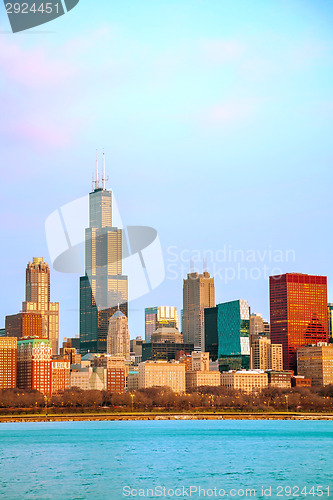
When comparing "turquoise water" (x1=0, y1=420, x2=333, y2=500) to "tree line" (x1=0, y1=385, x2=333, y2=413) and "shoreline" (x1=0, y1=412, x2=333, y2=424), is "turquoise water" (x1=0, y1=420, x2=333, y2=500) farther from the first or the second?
"tree line" (x1=0, y1=385, x2=333, y2=413)

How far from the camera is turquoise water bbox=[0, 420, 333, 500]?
5200 cm

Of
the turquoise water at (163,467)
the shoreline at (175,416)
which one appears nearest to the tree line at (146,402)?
the shoreline at (175,416)

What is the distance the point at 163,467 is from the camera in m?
66.2

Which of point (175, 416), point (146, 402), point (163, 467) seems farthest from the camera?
point (146, 402)

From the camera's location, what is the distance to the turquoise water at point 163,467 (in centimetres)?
5200

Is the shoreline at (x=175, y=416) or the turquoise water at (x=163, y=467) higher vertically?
the turquoise water at (x=163, y=467)

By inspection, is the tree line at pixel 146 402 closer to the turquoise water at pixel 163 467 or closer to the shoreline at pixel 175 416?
the shoreline at pixel 175 416

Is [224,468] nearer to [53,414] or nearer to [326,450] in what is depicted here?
[326,450]

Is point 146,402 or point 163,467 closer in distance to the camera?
point 163,467

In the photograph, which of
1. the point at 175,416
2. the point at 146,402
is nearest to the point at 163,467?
the point at 175,416

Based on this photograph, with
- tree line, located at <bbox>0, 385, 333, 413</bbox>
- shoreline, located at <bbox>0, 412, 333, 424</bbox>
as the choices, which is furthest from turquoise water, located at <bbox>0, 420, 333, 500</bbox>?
tree line, located at <bbox>0, 385, 333, 413</bbox>

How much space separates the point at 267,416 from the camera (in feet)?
560

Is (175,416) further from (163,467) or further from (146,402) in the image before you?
(163,467)

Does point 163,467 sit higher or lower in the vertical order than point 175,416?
higher
